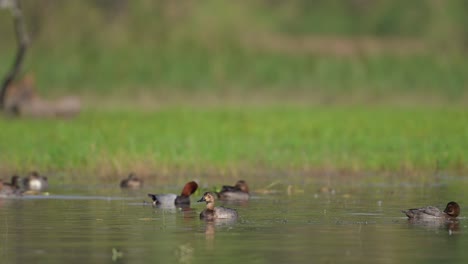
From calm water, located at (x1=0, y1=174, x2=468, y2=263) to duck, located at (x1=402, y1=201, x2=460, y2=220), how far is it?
181mm

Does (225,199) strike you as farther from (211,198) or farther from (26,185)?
(26,185)

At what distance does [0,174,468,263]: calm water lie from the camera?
51.4 ft

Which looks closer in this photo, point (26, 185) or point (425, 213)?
point (425, 213)

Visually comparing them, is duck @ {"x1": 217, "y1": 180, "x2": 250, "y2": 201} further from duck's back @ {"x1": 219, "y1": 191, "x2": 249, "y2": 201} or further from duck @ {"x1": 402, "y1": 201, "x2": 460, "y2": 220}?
duck @ {"x1": 402, "y1": 201, "x2": 460, "y2": 220}

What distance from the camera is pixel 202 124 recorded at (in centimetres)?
3978

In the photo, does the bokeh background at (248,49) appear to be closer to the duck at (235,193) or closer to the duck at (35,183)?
the duck at (35,183)

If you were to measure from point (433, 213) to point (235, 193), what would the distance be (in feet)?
14.3

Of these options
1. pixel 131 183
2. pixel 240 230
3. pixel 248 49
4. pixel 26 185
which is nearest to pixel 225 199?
pixel 131 183

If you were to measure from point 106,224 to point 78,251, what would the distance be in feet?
10.1

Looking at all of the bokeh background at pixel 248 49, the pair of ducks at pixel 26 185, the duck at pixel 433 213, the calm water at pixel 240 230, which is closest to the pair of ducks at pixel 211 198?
the calm water at pixel 240 230

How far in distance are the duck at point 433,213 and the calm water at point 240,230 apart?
0.18 meters

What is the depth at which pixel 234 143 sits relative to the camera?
32.5m

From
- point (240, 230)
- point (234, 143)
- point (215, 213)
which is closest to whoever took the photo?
point (240, 230)

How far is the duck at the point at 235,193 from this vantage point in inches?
890
